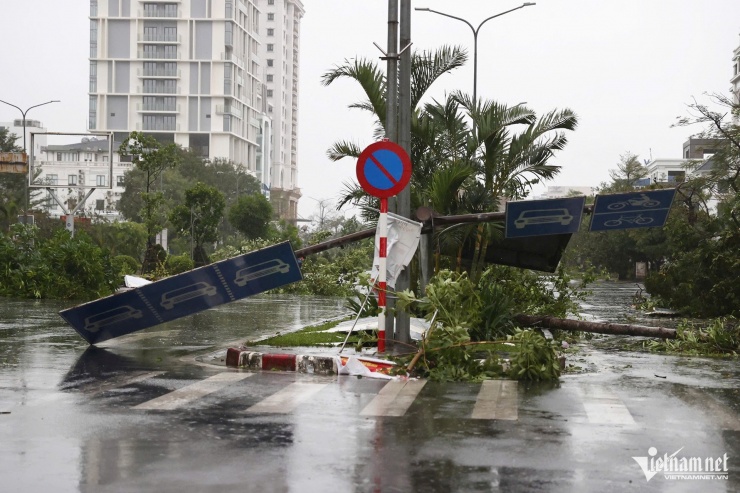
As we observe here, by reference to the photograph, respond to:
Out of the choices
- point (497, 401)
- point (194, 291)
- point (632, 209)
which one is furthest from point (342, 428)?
point (632, 209)

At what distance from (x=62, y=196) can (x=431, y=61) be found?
116m

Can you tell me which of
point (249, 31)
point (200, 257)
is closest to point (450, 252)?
point (200, 257)

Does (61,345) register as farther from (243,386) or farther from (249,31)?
(249,31)

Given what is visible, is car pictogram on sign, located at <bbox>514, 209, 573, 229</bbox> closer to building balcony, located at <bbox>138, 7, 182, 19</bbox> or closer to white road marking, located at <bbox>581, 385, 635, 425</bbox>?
white road marking, located at <bbox>581, 385, 635, 425</bbox>

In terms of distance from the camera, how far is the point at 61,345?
1528 centimetres

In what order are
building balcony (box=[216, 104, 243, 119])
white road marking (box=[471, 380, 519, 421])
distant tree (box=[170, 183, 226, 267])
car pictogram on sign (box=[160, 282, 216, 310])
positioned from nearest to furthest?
white road marking (box=[471, 380, 519, 421])
car pictogram on sign (box=[160, 282, 216, 310])
distant tree (box=[170, 183, 226, 267])
building balcony (box=[216, 104, 243, 119])

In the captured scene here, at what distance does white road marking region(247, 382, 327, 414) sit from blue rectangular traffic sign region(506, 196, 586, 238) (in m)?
5.00

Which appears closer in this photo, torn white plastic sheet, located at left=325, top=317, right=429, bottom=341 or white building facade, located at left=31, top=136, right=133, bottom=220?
torn white plastic sheet, located at left=325, top=317, right=429, bottom=341

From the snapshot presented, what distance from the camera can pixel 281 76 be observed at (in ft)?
616

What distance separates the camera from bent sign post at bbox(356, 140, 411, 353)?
13.2 meters

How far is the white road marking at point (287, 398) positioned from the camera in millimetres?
9195

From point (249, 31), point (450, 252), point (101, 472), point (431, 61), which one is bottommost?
point (101, 472)

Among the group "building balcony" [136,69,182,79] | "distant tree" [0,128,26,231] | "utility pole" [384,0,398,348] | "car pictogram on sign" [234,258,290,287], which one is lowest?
"car pictogram on sign" [234,258,290,287]

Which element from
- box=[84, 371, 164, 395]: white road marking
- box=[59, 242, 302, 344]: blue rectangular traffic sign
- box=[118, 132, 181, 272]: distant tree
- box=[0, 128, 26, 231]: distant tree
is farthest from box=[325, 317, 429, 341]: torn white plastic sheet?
box=[0, 128, 26, 231]: distant tree
